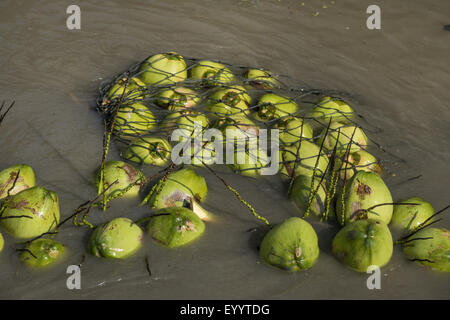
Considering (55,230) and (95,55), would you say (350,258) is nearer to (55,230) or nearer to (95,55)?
(55,230)

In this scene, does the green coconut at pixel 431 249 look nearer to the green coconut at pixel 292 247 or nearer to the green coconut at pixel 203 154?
the green coconut at pixel 292 247

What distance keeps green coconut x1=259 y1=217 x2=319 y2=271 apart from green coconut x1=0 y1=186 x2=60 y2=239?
4.63 ft

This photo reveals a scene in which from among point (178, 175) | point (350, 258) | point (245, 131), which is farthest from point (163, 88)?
point (350, 258)

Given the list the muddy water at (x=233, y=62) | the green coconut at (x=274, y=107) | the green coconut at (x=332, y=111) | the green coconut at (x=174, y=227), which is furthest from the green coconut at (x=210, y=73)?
the green coconut at (x=174, y=227)

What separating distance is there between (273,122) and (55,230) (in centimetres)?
204

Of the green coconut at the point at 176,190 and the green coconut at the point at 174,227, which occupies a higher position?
the green coconut at the point at 176,190

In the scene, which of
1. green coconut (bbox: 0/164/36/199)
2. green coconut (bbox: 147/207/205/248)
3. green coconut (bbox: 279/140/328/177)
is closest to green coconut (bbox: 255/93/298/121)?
green coconut (bbox: 279/140/328/177)

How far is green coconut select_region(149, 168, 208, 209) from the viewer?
10.2 feet

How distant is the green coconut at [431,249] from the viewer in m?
2.82

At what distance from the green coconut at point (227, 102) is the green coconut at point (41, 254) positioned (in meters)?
1.78

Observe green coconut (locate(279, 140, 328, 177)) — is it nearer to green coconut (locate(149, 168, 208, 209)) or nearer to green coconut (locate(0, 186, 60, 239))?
green coconut (locate(149, 168, 208, 209))

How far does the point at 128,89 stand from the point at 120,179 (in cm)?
115

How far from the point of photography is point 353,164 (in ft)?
11.6

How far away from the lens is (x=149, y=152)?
353 centimetres
